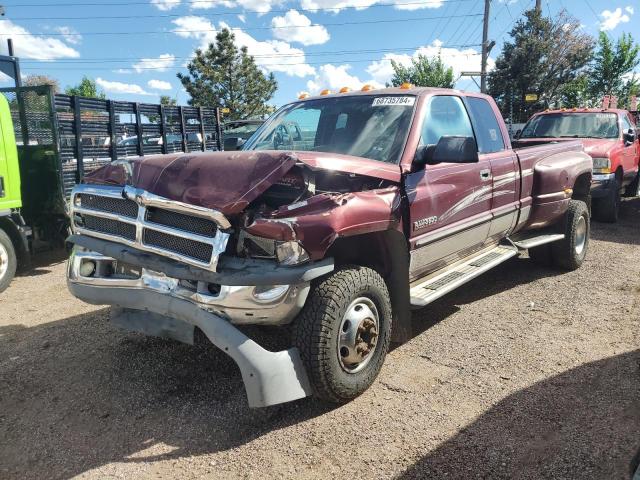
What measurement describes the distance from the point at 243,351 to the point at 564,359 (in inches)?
98.9

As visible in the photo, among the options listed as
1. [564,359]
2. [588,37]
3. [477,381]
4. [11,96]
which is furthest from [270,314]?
[588,37]

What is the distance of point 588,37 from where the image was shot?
1378 inches

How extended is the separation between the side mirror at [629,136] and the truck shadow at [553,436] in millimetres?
7665

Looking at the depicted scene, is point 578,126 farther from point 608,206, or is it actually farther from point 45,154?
point 45,154

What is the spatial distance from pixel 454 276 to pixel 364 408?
1540 mm

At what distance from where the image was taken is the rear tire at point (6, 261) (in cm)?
600

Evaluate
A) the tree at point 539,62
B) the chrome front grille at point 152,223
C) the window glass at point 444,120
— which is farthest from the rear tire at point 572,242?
the tree at point 539,62

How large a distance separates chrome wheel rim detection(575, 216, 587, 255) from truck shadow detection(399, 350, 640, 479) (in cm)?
294

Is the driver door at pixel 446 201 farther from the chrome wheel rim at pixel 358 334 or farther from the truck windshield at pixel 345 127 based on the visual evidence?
the chrome wheel rim at pixel 358 334

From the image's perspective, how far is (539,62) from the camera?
117 feet

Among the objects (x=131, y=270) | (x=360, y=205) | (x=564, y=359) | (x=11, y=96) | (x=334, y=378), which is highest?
(x=11, y=96)

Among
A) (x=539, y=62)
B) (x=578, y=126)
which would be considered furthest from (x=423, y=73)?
(x=578, y=126)

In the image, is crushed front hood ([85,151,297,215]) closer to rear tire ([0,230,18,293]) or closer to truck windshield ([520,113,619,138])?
rear tire ([0,230,18,293])

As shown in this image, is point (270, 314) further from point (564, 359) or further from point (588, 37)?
point (588, 37)
